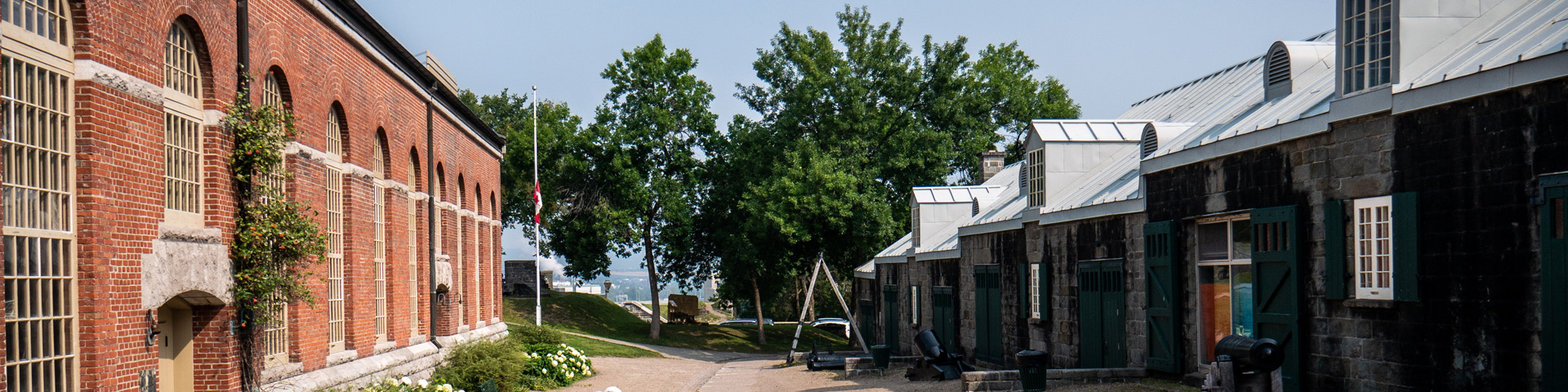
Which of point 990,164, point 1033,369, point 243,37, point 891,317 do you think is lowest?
point 891,317

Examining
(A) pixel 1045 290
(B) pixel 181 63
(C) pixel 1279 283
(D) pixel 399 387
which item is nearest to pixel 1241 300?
(C) pixel 1279 283

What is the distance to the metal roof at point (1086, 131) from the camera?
68.1 feet

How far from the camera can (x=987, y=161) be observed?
121 ft

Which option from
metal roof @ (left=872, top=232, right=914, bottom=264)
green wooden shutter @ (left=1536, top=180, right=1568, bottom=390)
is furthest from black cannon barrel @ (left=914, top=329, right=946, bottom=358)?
green wooden shutter @ (left=1536, top=180, right=1568, bottom=390)

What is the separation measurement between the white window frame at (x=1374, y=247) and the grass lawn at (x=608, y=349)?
2594 cm

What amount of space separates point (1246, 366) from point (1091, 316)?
269 inches

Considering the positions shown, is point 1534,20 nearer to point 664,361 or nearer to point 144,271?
point 144,271

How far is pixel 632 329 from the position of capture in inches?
1837

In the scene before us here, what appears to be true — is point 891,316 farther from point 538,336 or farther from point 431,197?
point 431,197

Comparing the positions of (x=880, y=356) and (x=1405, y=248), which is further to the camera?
(x=880, y=356)

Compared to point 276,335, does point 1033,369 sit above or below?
below

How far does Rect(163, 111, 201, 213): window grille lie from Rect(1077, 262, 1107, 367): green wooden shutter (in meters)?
12.3

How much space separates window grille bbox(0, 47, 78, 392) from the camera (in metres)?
8.55

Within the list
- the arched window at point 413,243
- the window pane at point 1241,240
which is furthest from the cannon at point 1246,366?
the arched window at point 413,243
